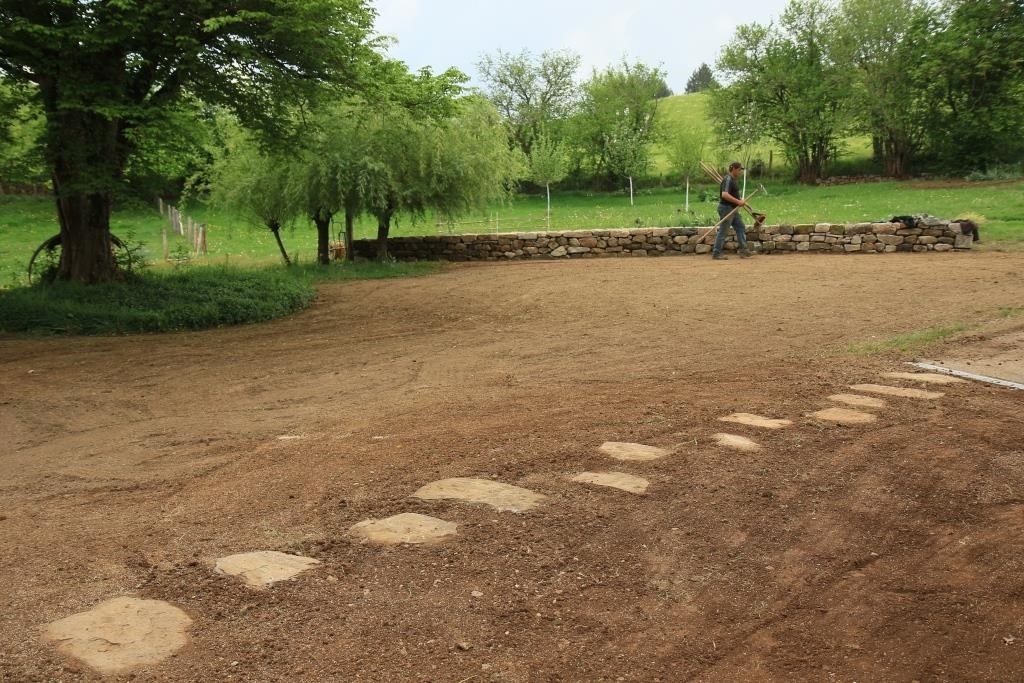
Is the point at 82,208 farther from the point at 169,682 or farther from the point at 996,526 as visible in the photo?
the point at 996,526

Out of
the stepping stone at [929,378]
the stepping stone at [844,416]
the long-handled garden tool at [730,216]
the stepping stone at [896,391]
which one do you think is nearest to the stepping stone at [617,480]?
the stepping stone at [844,416]

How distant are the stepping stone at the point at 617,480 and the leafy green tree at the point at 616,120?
1738 inches

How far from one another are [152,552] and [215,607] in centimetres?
66

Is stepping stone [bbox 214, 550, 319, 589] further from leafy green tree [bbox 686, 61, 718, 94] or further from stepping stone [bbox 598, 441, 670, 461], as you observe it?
leafy green tree [bbox 686, 61, 718, 94]

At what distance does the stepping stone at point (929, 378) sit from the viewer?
6049mm

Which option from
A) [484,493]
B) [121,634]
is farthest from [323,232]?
[121,634]

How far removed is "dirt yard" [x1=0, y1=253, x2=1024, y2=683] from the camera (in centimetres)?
266

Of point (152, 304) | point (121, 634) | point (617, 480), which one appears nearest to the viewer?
point (121, 634)

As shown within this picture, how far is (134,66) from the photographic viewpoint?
10.6 meters

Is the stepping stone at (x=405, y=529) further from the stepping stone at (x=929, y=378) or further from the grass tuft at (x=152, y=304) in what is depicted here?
the grass tuft at (x=152, y=304)

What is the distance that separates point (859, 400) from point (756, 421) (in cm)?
99

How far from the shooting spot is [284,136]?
40.7 feet

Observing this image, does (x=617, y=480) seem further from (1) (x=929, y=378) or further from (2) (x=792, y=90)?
(2) (x=792, y=90)

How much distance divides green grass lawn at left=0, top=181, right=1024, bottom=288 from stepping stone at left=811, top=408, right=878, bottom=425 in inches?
380
